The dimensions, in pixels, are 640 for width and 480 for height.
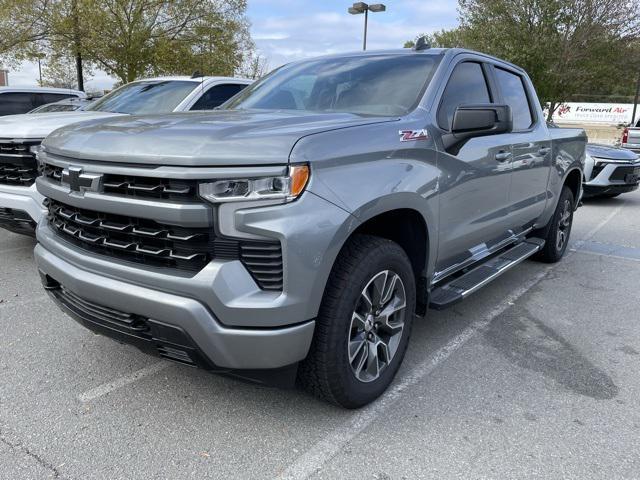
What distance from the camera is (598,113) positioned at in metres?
48.0

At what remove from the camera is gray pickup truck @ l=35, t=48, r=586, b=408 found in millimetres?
2207

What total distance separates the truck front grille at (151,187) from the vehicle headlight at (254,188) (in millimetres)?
56

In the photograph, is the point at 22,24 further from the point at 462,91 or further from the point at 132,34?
the point at 462,91

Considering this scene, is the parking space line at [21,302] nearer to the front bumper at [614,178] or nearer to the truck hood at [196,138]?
the truck hood at [196,138]

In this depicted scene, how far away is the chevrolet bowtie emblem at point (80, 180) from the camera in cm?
246

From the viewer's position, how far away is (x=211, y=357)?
7.48 feet

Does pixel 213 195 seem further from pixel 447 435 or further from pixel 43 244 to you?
pixel 447 435

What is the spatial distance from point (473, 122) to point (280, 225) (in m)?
1.54

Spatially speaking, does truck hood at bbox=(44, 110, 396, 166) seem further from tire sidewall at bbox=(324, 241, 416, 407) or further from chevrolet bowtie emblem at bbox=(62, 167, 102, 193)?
tire sidewall at bbox=(324, 241, 416, 407)

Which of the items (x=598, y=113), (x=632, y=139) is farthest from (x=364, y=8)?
(x=598, y=113)

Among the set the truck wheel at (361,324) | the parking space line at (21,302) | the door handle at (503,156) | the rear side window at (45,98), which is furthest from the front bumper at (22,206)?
the rear side window at (45,98)

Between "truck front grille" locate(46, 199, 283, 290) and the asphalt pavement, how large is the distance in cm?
84

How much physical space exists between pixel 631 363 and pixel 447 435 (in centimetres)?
162

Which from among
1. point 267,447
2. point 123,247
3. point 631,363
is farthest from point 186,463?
point 631,363
